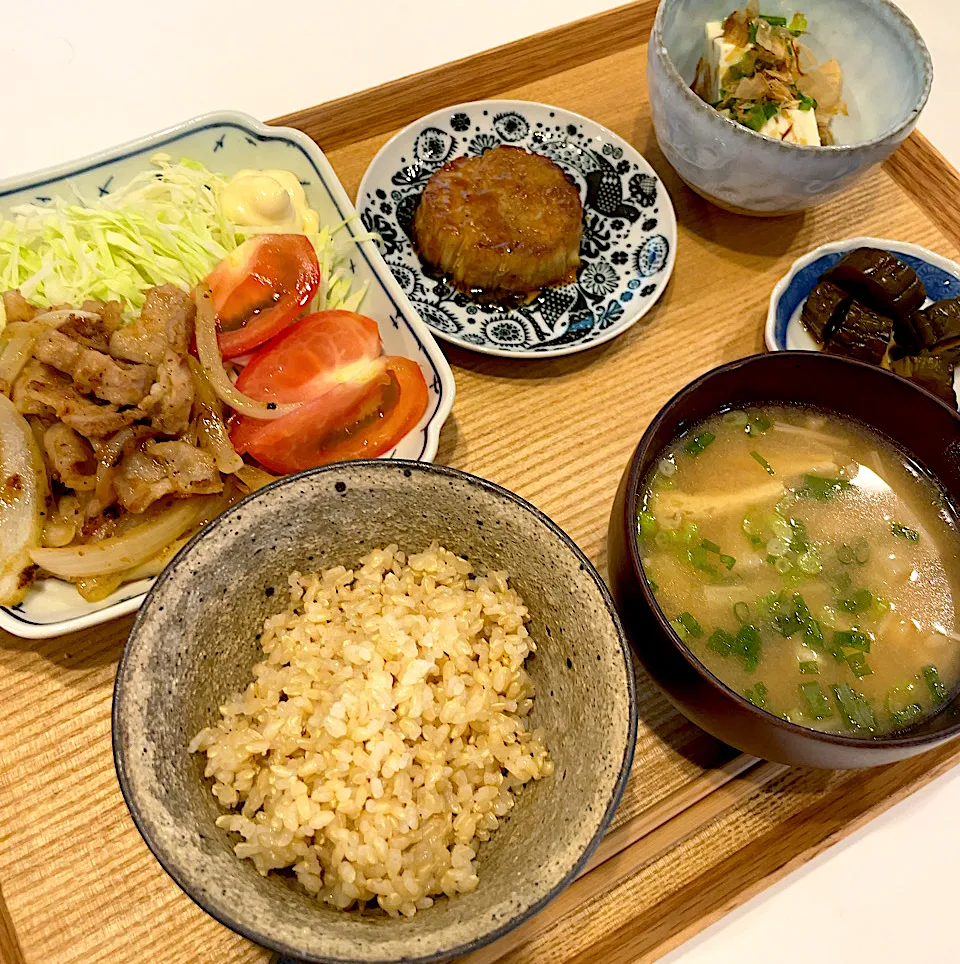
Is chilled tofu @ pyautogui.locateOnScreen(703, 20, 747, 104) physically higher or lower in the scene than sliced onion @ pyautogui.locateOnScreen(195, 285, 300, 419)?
higher

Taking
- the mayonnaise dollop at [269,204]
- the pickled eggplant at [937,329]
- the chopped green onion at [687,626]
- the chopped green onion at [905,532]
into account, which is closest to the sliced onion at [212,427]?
the mayonnaise dollop at [269,204]

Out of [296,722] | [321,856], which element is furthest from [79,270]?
[321,856]

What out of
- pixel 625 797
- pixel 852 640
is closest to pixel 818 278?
pixel 852 640

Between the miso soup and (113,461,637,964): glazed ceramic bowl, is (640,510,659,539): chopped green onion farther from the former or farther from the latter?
(113,461,637,964): glazed ceramic bowl

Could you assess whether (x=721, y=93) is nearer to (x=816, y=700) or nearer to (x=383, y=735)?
(x=816, y=700)

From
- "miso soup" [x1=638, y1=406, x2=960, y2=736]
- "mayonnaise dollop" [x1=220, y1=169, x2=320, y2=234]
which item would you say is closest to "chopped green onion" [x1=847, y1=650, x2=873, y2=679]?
"miso soup" [x1=638, y1=406, x2=960, y2=736]

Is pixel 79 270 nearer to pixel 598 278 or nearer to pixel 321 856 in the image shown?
pixel 598 278

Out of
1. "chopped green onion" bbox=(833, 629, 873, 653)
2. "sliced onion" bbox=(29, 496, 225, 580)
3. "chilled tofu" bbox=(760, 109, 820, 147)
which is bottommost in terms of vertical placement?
"chopped green onion" bbox=(833, 629, 873, 653)

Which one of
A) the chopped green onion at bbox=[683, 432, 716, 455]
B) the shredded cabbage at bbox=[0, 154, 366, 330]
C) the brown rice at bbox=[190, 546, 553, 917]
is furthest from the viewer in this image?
the shredded cabbage at bbox=[0, 154, 366, 330]
